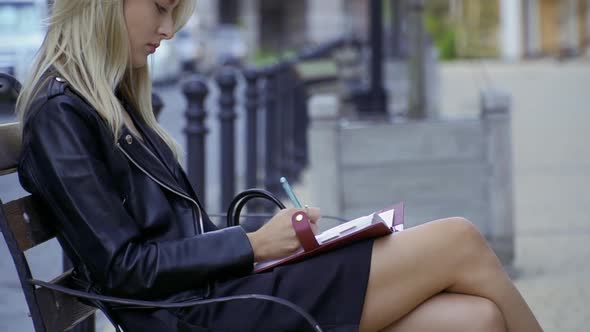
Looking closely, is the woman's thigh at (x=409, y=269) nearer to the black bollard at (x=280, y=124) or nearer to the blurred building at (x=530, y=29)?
the black bollard at (x=280, y=124)

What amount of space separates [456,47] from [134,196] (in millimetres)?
49741

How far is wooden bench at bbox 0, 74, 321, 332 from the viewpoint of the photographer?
2.74m

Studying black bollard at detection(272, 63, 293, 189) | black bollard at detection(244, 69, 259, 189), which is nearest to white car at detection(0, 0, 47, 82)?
black bollard at detection(272, 63, 293, 189)

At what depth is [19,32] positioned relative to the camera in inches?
789

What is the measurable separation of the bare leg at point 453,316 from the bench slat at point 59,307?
32.6 inches

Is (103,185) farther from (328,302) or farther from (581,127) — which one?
(581,127)

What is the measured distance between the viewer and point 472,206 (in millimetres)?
6660

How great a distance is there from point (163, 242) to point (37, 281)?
1.05ft

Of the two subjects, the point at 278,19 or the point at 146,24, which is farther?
the point at 278,19

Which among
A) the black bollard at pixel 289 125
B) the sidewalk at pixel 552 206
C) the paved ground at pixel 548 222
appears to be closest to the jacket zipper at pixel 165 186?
the paved ground at pixel 548 222

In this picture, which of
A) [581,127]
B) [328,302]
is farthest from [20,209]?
[581,127]

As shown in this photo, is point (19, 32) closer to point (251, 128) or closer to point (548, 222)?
point (251, 128)

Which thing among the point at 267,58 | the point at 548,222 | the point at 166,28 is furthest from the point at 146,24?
the point at 267,58

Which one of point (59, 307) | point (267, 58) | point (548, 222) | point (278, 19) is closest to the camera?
point (59, 307)
